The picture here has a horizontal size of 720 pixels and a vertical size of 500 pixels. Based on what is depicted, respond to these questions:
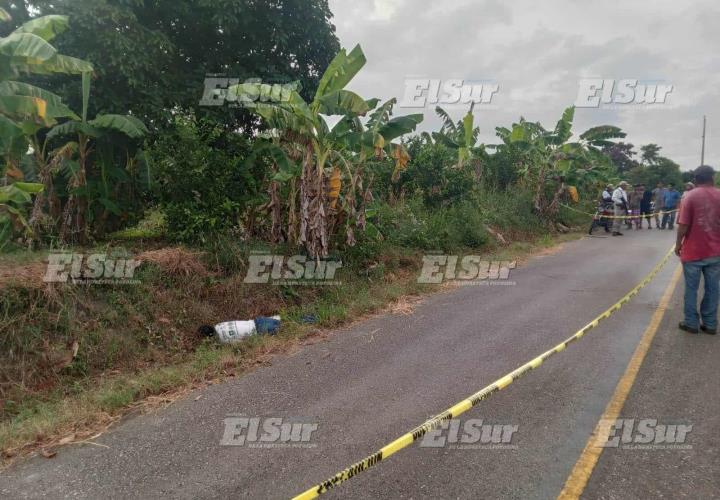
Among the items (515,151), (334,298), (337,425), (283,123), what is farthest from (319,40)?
(515,151)

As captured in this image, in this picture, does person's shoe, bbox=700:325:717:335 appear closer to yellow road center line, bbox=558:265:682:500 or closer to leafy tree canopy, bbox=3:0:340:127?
yellow road center line, bbox=558:265:682:500

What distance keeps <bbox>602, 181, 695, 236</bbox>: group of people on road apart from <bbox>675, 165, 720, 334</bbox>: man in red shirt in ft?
32.9

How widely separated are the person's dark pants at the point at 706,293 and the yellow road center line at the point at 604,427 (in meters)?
0.41

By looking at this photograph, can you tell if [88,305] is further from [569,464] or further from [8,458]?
[569,464]

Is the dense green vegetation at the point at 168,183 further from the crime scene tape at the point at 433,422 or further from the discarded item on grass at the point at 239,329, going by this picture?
the crime scene tape at the point at 433,422

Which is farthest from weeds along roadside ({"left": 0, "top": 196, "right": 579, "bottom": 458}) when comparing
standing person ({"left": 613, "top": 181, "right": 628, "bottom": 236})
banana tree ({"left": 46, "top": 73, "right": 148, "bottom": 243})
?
standing person ({"left": 613, "top": 181, "right": 628, "bottom": 236})

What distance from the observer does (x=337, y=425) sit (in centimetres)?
340

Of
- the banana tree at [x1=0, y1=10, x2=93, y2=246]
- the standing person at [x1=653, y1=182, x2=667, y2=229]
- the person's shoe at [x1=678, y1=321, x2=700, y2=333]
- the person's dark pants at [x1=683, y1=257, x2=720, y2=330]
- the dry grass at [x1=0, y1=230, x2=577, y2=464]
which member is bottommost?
the dry grass at [x1=0, y1=230, x2=577, y2=464]

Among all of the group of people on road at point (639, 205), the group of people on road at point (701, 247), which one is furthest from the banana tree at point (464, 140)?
the group of people on road at point (701, 247)

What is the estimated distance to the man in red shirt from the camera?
4.92 meters

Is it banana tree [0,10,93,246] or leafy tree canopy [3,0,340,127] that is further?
leafy tree canopy [3,0,340,127]

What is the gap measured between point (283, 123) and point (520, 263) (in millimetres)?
6500

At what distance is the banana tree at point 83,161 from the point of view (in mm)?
6393

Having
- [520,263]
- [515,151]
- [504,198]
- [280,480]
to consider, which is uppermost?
[515,151]
